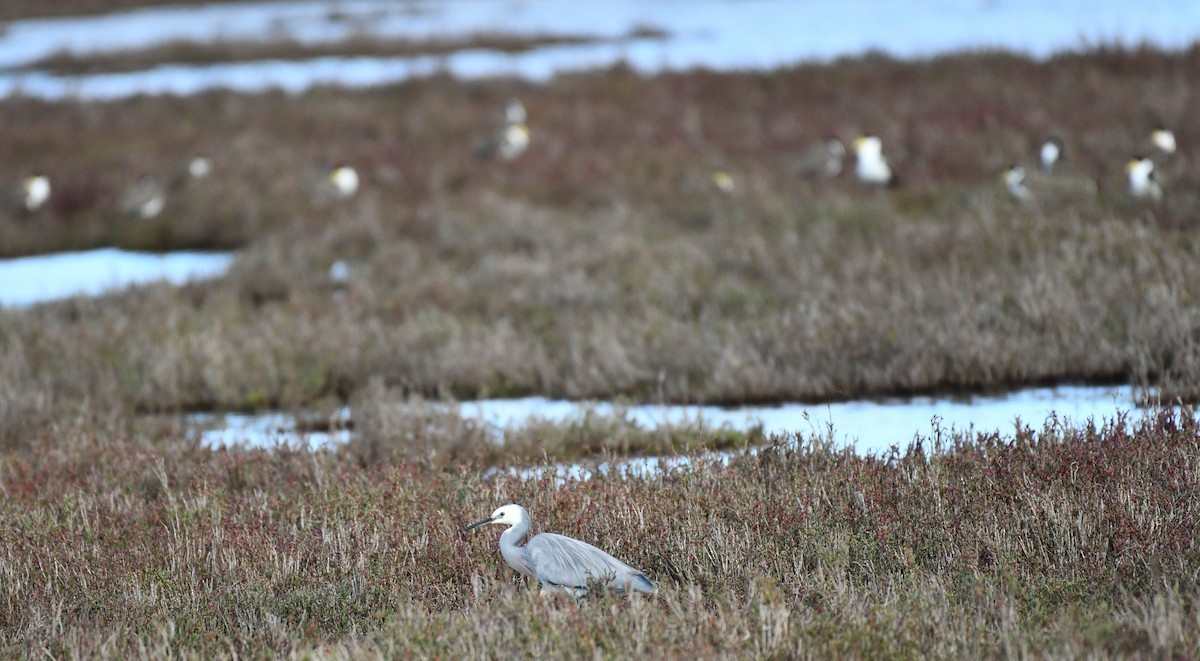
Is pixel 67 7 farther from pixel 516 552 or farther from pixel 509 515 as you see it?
pixel 516 552

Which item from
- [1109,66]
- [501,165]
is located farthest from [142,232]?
[1109,66]

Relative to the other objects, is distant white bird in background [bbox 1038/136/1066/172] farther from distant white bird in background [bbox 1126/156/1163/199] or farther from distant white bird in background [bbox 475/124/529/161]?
distant white bird in background [bbox 475/124/529/161]

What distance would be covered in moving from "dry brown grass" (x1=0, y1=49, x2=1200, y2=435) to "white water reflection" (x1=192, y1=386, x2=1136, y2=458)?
244 millimetres

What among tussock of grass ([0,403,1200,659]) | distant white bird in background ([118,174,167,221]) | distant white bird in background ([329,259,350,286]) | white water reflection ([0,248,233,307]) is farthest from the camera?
distant white bird in background ([118,174,167,221])

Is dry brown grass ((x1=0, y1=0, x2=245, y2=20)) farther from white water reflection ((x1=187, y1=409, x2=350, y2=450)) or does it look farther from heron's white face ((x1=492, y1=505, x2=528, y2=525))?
heron's white face ((x1=492, y1=505, x2=528, y2=525))

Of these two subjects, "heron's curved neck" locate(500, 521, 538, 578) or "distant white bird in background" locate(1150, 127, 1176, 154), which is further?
"distant white bird in background" locate(1150, 127, 1176, 154)

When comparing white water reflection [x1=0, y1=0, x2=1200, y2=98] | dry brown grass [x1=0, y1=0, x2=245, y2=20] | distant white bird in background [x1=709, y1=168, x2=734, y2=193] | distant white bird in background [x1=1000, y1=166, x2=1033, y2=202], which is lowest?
distant white bird in background [x1=709, y1=168, x2=734, y2=193]

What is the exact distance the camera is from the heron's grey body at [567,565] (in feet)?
11.6

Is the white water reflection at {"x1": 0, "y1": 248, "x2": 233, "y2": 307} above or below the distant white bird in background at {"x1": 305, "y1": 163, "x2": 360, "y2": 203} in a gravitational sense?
below

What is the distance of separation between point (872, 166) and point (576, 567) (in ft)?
32.6

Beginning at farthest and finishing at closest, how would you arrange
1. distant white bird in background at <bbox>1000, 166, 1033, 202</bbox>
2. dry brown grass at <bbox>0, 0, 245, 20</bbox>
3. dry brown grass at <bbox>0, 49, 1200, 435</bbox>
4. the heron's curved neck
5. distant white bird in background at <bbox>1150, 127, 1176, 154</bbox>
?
dry brown grass at <bbox>0, 0, 245, 20</bbox>
distant white bird in background at <bbox>1150, 127, 1176, 154</bbox>
distant white bird in background at <bbox>1000, 166, 1033, 202</bbox>
dry brown grass at <bbox>0, 49, 1200, 435</bbox>
the heron's curved neck

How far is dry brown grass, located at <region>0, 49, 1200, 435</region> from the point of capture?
752 centimetres

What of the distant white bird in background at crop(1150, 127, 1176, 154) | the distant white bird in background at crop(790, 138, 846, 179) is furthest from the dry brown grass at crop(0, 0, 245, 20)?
the distant white bird in background at crop(1150, 127, 1176, 154)

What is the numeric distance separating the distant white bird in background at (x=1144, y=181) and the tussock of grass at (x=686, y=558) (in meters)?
6.16
